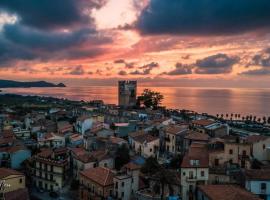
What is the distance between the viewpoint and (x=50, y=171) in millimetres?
39281

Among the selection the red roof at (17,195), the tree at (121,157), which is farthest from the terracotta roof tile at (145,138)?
the red roof at (17,195)

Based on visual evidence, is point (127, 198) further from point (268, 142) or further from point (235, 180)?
point (268, 142)

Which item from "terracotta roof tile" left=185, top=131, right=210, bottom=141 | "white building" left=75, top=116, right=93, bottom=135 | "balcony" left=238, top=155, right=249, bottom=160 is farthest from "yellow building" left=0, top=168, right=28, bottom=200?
"balcony" left=238, top=155, right=249, bottom=160

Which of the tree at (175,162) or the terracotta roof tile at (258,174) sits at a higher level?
the terracotta roof tile at (258,174)

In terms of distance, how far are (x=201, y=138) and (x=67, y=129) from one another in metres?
25.4

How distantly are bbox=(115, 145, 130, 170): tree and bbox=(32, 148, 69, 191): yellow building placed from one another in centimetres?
580

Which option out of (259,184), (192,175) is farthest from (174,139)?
(259,184)

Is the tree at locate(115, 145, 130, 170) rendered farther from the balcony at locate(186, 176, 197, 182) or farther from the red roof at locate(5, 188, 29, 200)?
the red roof at locate(5, 188, 29, 200)

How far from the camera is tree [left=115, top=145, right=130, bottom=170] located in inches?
1603

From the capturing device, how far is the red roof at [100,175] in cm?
3372

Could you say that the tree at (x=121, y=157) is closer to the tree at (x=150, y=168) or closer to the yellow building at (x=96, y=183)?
the yellow building at (x=96, y=183)

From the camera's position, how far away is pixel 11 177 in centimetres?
3619

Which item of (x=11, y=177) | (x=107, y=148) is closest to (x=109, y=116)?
(x=107, y=148)

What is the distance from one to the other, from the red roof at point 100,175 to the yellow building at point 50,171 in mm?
3945
